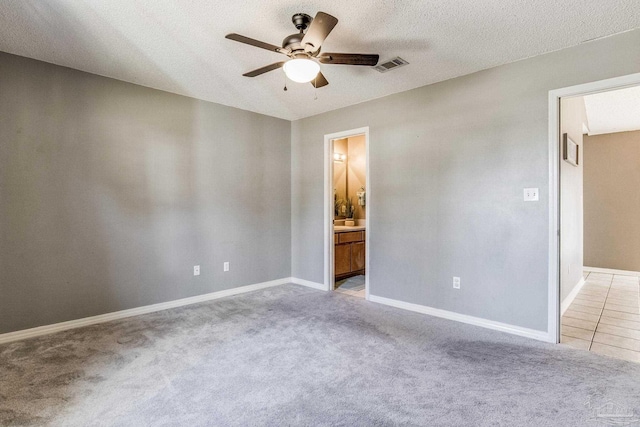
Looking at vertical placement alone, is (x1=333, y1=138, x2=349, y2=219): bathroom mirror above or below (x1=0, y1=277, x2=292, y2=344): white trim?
above

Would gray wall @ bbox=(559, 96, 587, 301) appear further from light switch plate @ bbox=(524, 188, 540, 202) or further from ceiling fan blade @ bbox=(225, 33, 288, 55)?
ceiling fan blade @ bbox=(225, 33, 288, 55)

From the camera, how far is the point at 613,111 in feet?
14.7

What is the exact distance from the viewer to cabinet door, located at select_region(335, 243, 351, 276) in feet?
16.5

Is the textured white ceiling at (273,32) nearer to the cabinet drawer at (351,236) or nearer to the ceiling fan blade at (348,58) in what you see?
the ceiling fan blade at (348,58)

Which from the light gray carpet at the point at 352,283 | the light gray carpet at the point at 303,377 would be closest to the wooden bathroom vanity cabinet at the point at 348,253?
the light gray carpet at the point at 352,283

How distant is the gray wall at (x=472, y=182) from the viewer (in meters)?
2.81

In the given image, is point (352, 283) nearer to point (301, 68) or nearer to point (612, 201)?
point (301, 68)

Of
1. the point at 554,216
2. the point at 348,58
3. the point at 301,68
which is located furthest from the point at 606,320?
the point at 301,68

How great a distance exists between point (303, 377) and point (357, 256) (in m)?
3.35

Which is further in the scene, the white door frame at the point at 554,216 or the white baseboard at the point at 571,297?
the white baseboard at the point at 571,297

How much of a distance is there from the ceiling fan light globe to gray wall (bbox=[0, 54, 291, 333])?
7.16ft

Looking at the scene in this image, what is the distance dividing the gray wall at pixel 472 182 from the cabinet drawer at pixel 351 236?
3.45ft

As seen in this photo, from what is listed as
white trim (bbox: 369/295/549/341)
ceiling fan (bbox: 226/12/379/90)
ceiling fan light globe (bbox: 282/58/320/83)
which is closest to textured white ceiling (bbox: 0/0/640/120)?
ceiling fan (bbox: 226/12/379/90)

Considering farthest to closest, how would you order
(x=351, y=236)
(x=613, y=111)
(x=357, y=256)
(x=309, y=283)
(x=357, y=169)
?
1. (x=357, y=169)
2. (x=357, y=256)
3. (x=351, y=236)
4. (x=309, y=283)
5. (x=613, y=111)
